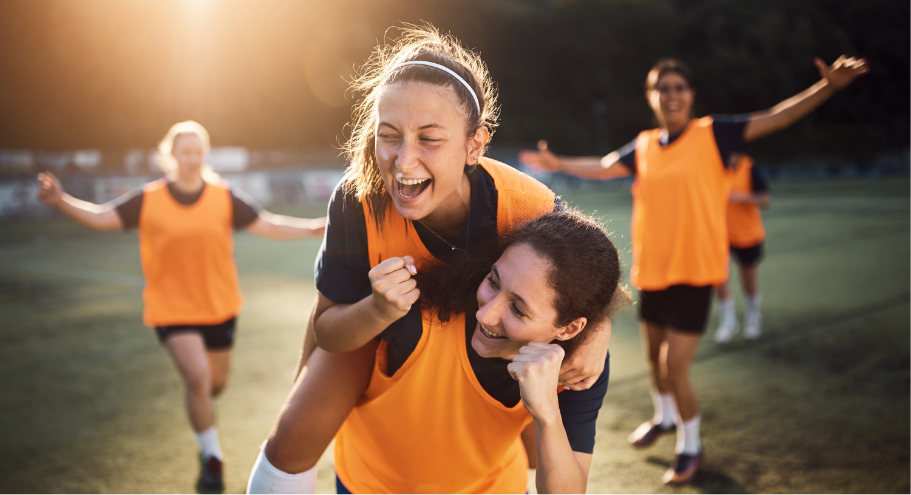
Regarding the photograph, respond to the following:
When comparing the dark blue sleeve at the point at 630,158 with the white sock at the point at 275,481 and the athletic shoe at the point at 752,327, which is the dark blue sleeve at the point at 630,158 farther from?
the white sock at the point at 275,481

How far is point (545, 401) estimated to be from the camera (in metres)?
1.75

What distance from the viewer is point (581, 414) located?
2.03m

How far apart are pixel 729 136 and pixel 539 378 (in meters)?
3.04

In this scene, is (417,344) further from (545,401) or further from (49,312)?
(49,312)

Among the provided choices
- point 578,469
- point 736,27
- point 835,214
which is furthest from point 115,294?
point 736,27

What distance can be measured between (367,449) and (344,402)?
189 mm

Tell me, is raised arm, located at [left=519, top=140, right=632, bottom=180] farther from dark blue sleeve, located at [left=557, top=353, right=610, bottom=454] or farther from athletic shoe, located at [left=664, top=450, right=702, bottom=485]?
dark blue sleeve, located at [left=557, top=353, right=610, bottom=454]

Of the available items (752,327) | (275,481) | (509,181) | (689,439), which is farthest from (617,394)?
(275,481)

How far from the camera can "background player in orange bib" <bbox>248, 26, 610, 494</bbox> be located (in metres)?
1.88

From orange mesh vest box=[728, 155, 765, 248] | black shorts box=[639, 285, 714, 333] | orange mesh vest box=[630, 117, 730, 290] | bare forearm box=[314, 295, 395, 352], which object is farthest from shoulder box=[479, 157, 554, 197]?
orange mesh vest box=[728, 155, 765, 248]

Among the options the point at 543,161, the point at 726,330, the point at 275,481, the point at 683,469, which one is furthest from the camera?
the point at 726,330

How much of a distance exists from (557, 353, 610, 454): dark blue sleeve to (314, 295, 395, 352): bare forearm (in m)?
0.63

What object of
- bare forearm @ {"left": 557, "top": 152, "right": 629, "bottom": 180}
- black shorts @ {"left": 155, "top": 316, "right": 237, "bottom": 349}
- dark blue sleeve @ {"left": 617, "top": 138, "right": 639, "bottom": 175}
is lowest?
black shorts @ {"left": 155, "top": 316, "right": 237, "bottom": 349}

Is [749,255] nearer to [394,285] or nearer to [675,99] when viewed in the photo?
[675,99]
